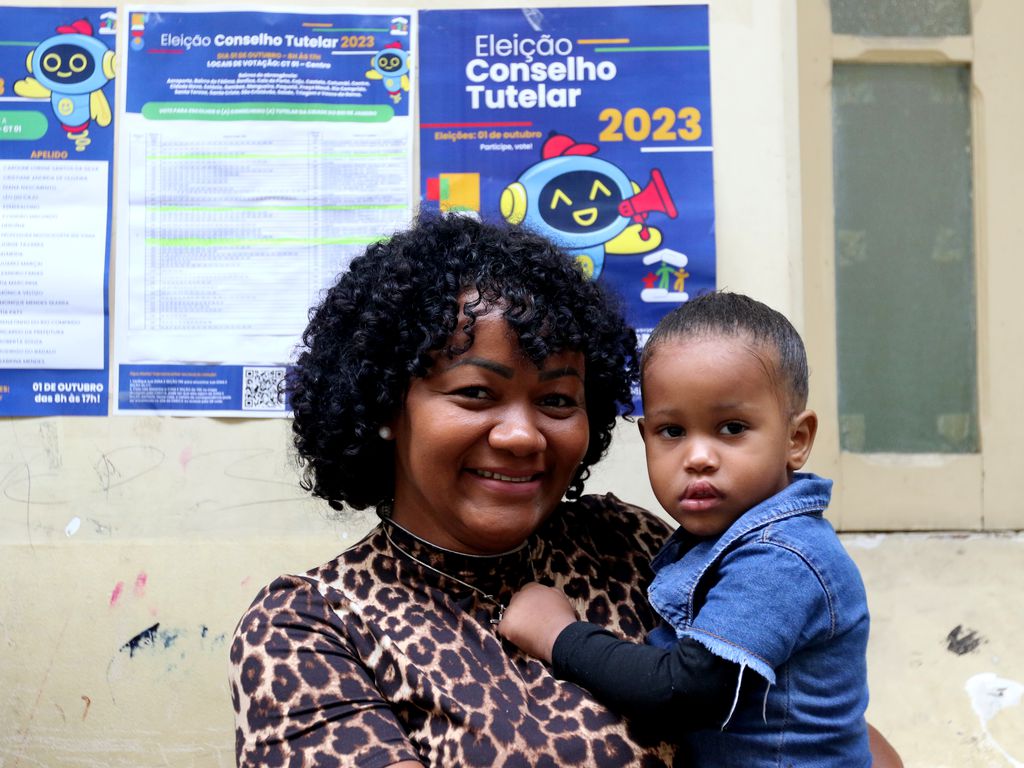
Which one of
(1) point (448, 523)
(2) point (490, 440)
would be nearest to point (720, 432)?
(2) point (490, 440)

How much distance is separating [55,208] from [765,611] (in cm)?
276

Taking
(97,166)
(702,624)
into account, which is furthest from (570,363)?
(97,166)

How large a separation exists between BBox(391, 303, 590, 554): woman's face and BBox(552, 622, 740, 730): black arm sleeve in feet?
0.88

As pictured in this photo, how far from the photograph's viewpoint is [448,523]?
6.88 ft

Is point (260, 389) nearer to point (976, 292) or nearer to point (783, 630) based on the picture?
point (783, 630)

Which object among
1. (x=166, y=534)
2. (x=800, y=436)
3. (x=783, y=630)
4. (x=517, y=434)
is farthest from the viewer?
(x=166, y=534)

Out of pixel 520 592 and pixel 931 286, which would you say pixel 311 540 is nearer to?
pixel 520 592

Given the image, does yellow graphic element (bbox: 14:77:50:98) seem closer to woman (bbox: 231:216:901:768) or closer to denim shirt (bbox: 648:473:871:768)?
woman (bbox: 231:216:901:768)

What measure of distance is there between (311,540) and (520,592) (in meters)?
1.65

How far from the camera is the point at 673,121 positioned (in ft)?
12.0

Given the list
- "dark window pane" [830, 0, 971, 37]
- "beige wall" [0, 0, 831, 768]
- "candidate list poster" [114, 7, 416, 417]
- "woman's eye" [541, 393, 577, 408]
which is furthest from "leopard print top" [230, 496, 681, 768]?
"dark window pane" [830, 0, 971, 37]

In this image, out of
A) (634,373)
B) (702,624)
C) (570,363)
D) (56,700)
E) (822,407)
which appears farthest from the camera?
(822,407)

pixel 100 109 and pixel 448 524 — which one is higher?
pixel 100 109

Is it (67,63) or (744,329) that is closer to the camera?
(744,329)
